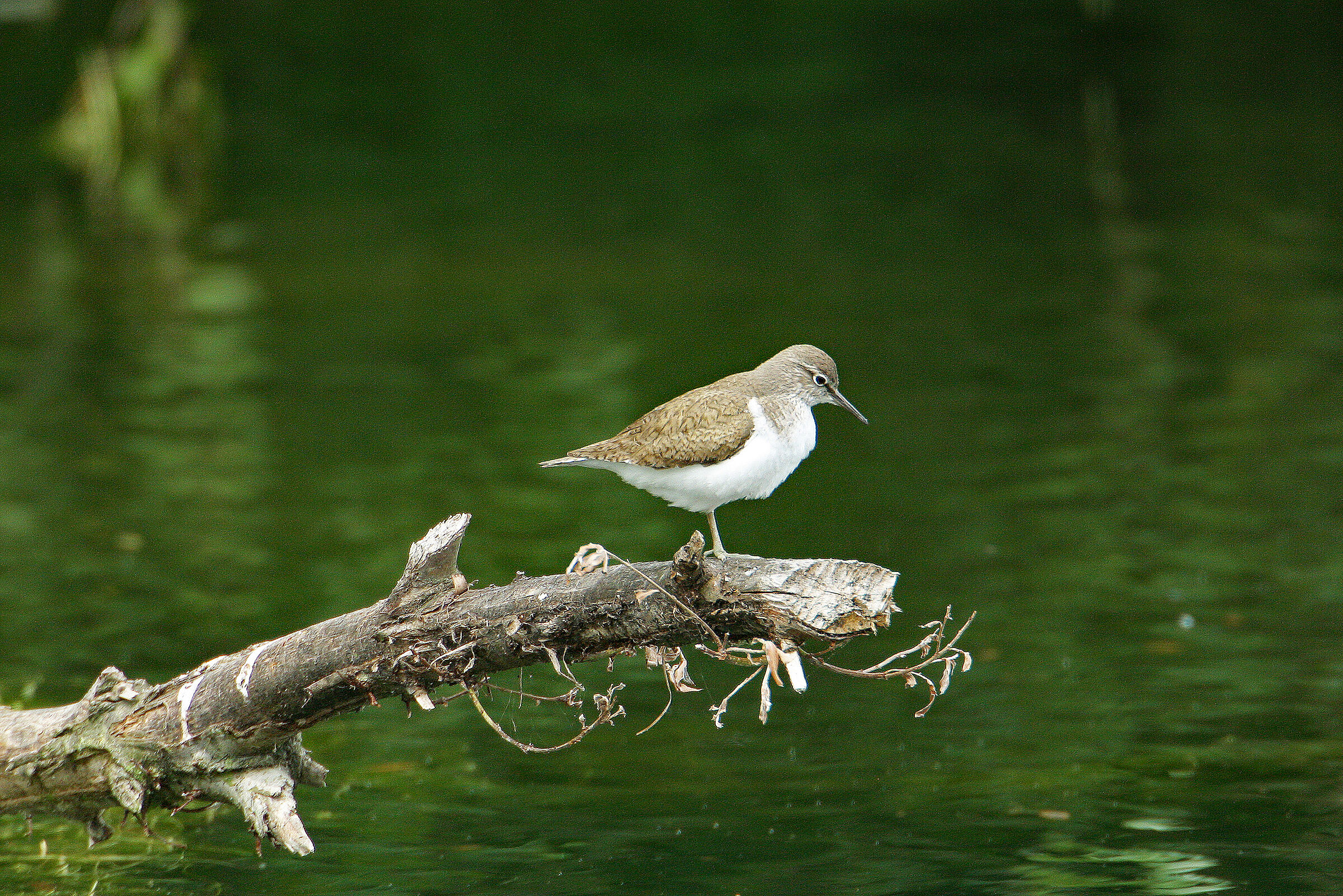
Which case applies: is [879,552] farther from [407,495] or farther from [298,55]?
[298,55]

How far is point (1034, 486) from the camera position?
14.6 m

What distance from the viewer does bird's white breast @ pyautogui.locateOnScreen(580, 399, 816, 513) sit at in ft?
22.7

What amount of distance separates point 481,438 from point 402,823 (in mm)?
7872

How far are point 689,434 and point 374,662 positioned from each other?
157 cm

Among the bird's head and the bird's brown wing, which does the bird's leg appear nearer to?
the bird's brown wing

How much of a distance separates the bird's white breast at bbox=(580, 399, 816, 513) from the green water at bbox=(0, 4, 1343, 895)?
1995 mm

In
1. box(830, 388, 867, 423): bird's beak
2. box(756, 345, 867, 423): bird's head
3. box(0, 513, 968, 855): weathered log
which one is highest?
box(756, 345, 867, 423): bird's head

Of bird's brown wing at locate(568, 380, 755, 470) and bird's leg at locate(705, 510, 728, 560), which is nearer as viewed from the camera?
bird's leg at locate(705, 510, 728, 560)

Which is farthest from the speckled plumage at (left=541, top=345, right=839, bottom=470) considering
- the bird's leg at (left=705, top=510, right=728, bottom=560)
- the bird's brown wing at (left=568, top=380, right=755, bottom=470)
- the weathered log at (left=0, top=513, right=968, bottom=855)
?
the weathered log at (left=0, top=513, right=968, bottom=855)

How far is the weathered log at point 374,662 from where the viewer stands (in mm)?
5887

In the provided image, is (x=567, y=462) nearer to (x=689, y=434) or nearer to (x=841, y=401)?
(x=689, y=434)

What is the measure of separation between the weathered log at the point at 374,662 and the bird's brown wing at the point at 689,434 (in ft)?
2.88

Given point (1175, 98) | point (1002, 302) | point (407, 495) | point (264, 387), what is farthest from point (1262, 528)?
point (1175, 98)

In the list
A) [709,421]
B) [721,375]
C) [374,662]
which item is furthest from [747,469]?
[721,375]
